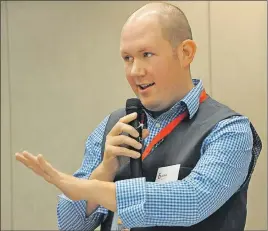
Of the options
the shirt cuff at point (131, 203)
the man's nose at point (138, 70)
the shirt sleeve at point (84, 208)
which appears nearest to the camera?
the shirt cuff at point (131, 203)

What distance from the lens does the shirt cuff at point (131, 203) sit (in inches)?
49.4

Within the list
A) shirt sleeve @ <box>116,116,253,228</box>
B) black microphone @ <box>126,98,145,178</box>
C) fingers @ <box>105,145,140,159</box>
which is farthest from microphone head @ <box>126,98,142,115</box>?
shirt sleeve @ <box>116,116,253,228</box>

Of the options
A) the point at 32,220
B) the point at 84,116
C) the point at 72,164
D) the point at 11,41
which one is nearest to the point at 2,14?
the point at 11,41

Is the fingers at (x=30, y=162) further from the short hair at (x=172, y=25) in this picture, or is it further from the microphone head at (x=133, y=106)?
the short hair at (x=172, y=25)

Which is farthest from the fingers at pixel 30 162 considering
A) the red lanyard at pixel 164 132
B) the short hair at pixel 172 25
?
the short hair at pixel 172 25

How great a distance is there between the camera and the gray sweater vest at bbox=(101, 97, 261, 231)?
4.73 ft

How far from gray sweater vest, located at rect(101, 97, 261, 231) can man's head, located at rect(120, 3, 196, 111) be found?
0.10 metres

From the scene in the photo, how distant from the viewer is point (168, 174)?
1.45 metres

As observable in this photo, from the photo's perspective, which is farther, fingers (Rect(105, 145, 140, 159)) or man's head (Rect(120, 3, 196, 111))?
man's head (Rect(120, 3, 196, 111))

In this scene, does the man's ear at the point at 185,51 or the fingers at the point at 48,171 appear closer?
the fingers at the point at 48,171

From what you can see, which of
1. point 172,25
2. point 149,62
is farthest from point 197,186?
point 172,25

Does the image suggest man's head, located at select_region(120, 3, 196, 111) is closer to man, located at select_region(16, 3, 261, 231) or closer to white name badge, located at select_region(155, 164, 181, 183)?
man, located at select_region(16, 3, 261, 231)

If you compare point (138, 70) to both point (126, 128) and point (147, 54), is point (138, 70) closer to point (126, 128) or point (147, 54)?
point (147, 54)

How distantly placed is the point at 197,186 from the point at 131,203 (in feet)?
0.57
